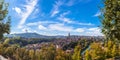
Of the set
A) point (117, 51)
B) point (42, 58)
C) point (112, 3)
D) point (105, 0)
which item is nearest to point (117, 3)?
point (112, 3)

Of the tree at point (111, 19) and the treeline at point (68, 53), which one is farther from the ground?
the tree at point (111, 19)

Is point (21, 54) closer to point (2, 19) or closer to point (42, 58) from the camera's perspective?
point (42, 58)

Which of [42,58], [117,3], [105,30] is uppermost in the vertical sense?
[117,3]

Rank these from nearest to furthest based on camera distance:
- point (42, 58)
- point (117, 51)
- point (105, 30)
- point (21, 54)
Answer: point (105, 30) < point (117, 51) < point (42, 58) < point (21, 54)

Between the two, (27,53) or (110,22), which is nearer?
(110,22)

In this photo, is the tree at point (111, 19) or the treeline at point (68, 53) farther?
the treeline at point (68, 53)
